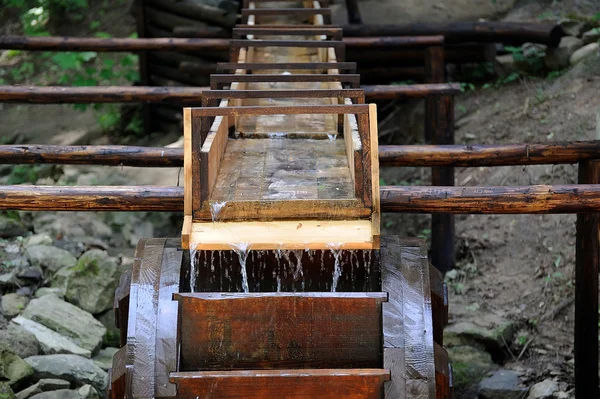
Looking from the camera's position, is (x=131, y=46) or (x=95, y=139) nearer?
(x=131, y=46)

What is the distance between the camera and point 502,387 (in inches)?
233

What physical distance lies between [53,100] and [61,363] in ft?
6.77

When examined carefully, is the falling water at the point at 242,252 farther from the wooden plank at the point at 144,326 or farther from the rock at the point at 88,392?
the rock at the point at 88,392

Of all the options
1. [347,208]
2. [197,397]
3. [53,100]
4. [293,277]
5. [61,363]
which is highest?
[53,100]

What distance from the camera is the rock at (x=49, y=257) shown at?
728 centimetres

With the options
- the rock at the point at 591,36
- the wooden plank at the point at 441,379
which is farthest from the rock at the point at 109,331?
the rock at the point at 591,36

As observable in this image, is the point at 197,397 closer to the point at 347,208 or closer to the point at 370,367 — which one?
the point at 370,367

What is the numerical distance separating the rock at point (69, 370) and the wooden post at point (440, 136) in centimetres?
321

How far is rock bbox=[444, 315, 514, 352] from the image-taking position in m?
6.54

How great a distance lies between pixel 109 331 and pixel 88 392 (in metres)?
1.35

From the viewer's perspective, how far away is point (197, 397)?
351 centimetres

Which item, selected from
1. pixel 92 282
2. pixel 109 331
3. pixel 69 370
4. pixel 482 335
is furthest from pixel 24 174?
pixel 482 335

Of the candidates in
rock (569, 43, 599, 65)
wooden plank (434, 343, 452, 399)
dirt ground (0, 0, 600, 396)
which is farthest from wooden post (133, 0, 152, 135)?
wooden plank (434, 343, 452, 399)

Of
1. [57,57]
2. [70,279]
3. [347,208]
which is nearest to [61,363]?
[70,279]
